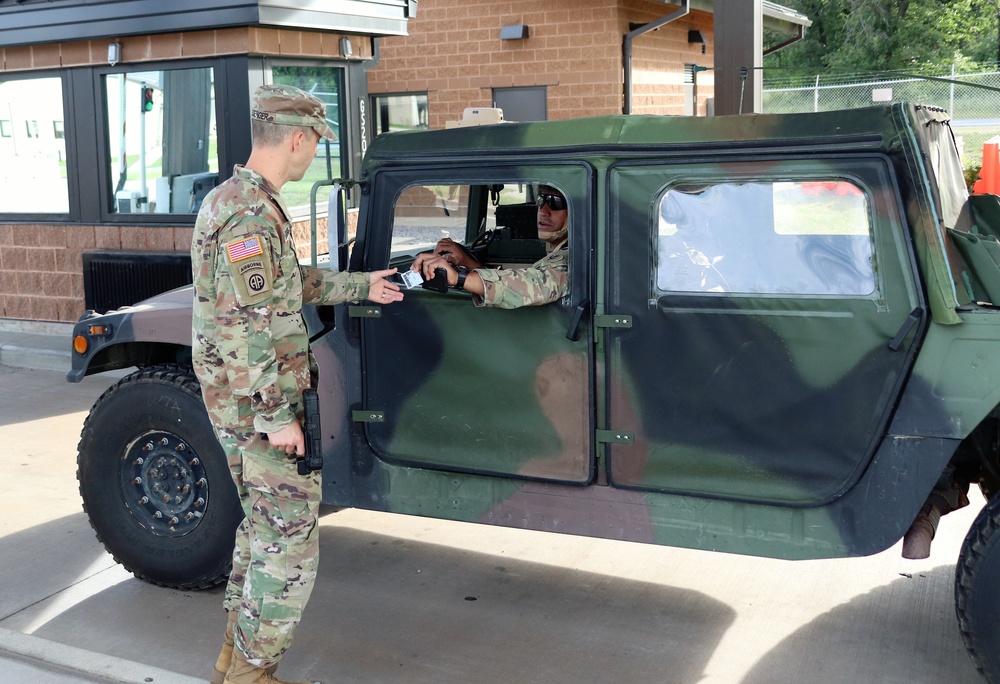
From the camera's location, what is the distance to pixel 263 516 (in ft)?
11.1

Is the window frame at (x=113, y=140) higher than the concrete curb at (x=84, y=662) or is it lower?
higher

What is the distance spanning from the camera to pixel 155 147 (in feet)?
30.2

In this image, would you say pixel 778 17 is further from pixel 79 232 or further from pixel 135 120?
pixel 79 232

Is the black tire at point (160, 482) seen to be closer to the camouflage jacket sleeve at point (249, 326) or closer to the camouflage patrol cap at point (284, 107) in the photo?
the camouflage jacket sleeve at point (249, 326)

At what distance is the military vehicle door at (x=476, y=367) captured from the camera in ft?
11.8

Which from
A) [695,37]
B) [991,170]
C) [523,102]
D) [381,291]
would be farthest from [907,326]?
[695,37]

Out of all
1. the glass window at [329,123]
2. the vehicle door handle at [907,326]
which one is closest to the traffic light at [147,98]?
the glass window at [329,123]

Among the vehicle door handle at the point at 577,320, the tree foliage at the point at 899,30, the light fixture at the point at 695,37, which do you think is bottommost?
the vehicle door handle at the point at 577,320

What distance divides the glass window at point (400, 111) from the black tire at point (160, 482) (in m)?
11.8

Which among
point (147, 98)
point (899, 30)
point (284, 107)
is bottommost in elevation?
point (284, 107)

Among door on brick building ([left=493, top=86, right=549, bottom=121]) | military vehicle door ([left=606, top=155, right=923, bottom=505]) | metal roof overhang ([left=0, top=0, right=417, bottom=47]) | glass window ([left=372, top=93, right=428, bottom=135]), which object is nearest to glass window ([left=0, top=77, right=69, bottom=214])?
metal roof overhang ([left=0, top=0, right=417, bottom=47])

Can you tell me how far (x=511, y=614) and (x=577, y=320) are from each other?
1361 millimetres

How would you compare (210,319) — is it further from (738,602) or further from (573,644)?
(738,602)

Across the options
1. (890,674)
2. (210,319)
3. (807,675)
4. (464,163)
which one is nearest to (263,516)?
(210,319)
